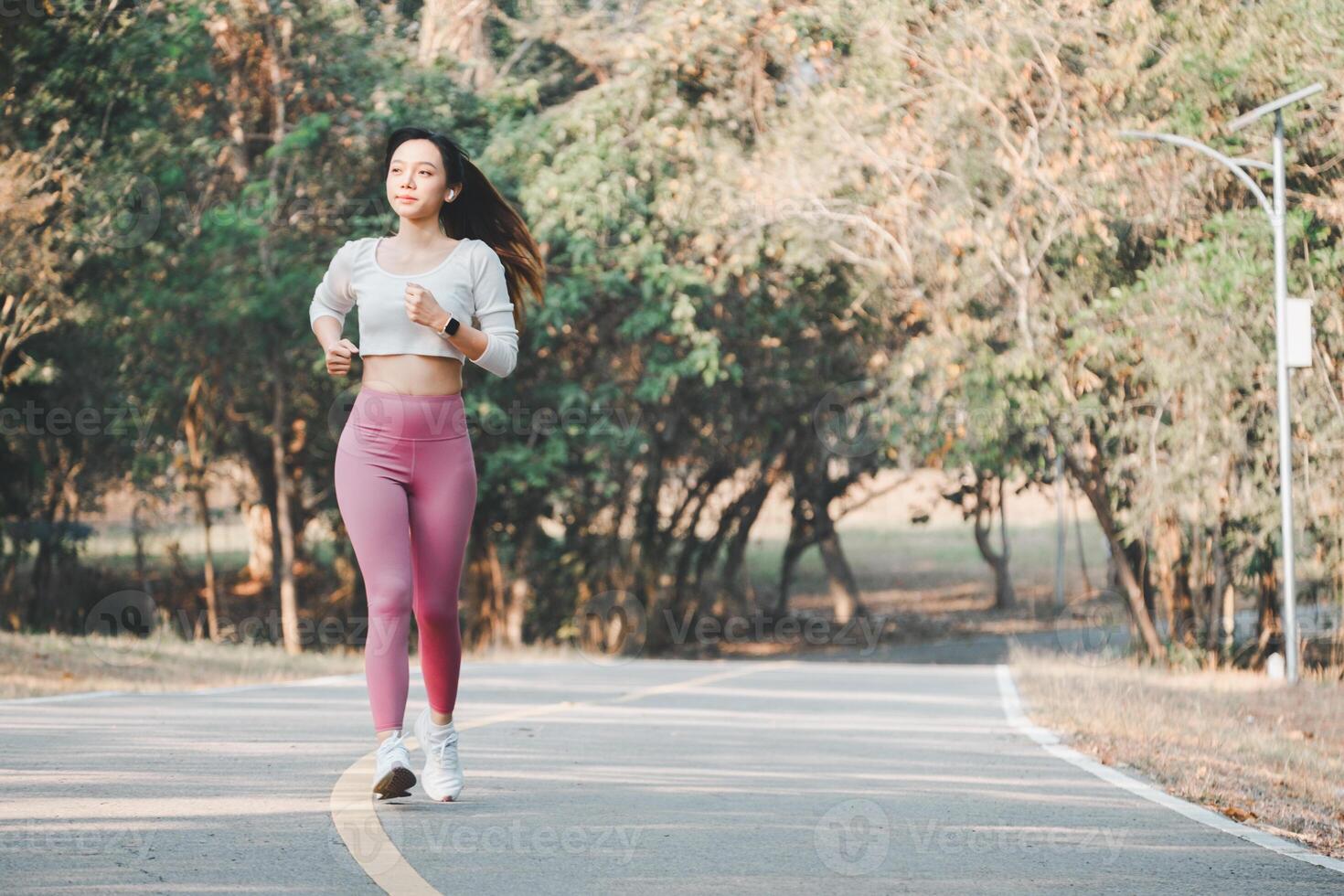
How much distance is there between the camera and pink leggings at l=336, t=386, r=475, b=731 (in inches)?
229

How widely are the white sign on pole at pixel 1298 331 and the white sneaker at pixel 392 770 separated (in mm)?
Answer: 12823

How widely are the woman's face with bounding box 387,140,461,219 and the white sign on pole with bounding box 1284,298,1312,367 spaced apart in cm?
1239

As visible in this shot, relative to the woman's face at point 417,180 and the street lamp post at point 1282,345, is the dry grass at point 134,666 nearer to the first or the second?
the woman's face at point 417,180

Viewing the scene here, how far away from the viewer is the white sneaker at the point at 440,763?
19.4ft

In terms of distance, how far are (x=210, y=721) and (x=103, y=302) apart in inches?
619

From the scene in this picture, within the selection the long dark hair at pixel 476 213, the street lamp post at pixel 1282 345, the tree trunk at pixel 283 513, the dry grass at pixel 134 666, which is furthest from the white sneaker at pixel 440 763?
the tree trunk at pixel 283 513

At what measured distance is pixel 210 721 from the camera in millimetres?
8406

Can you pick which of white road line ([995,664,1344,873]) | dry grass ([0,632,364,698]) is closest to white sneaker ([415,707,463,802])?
white road line ([995,664,1344,873])

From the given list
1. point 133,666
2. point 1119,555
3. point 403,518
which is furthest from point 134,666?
point 1119,555

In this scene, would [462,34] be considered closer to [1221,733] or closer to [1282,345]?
[1282,345]

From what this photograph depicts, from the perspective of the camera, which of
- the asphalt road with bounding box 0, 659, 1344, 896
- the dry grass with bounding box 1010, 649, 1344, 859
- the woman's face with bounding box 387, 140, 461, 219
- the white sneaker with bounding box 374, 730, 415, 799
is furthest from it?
the dry grass with bounding box 1010, 649, 1344, 859

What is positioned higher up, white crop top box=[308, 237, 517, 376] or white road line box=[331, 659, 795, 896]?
white crop top box=[308, 237, 517, 376]

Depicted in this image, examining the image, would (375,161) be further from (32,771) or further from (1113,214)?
(32,771)

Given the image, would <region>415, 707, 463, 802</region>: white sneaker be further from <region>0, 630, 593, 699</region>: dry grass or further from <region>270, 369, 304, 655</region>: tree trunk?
<region>270, 369, 304, 655</region>: tree trunk
